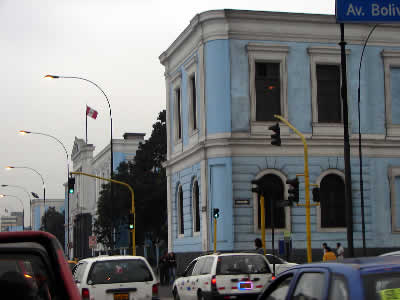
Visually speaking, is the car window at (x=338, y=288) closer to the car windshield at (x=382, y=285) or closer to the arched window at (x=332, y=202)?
the car windshield at (x=382, y=285)

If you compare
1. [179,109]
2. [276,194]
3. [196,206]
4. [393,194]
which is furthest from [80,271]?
[179,109]

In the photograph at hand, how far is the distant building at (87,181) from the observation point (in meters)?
Answer: 82.5

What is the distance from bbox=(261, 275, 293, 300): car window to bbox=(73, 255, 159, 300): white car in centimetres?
901

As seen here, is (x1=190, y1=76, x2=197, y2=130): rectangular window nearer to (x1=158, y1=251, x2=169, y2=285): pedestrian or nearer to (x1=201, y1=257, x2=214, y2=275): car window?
(x1=158, y1=251, x2=169, y2=285): pedestrian

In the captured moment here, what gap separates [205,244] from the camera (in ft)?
128

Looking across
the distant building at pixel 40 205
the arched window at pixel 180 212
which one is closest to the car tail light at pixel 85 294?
the arched window at pixel 180 212

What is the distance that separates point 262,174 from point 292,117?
132 inches

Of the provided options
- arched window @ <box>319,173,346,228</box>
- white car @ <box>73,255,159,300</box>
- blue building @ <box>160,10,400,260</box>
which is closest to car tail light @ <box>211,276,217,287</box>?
white car @ <box>73,255,159,300</box>

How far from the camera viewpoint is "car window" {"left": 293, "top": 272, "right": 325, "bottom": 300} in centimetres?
691

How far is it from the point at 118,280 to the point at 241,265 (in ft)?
14.6

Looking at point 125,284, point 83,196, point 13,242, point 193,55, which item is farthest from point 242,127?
point 83,196

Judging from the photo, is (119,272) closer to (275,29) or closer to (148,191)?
(275,29)

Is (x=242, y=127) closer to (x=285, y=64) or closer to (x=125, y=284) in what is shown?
(x=285, y=64)

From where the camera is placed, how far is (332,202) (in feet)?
132
